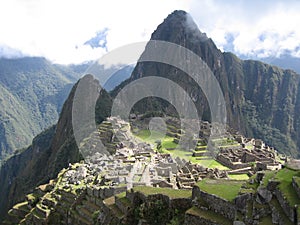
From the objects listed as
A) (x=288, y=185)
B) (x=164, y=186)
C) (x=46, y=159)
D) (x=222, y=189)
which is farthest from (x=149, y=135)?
(x=288, y=185)

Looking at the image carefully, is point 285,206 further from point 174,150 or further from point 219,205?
point 174,150

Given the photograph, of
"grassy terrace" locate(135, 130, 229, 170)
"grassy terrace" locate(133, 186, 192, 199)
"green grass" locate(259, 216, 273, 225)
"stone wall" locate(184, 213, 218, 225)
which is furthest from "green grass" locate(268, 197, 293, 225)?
"grassy terrace" locate(135, 130, 229, 170)

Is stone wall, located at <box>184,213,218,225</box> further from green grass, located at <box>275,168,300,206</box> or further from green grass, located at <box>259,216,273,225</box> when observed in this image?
green grass, located at <box>275,168,300,206</box>

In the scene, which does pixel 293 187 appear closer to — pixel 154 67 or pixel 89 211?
pixel 89 211

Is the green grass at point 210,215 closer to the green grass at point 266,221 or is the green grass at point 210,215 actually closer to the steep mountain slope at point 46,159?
the green grass at point 266,221

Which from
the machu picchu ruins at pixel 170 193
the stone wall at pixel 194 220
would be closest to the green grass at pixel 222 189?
the machu picchu ruins at pixel 170 193

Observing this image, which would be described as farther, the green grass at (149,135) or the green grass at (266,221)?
the green grass at (149,135)
